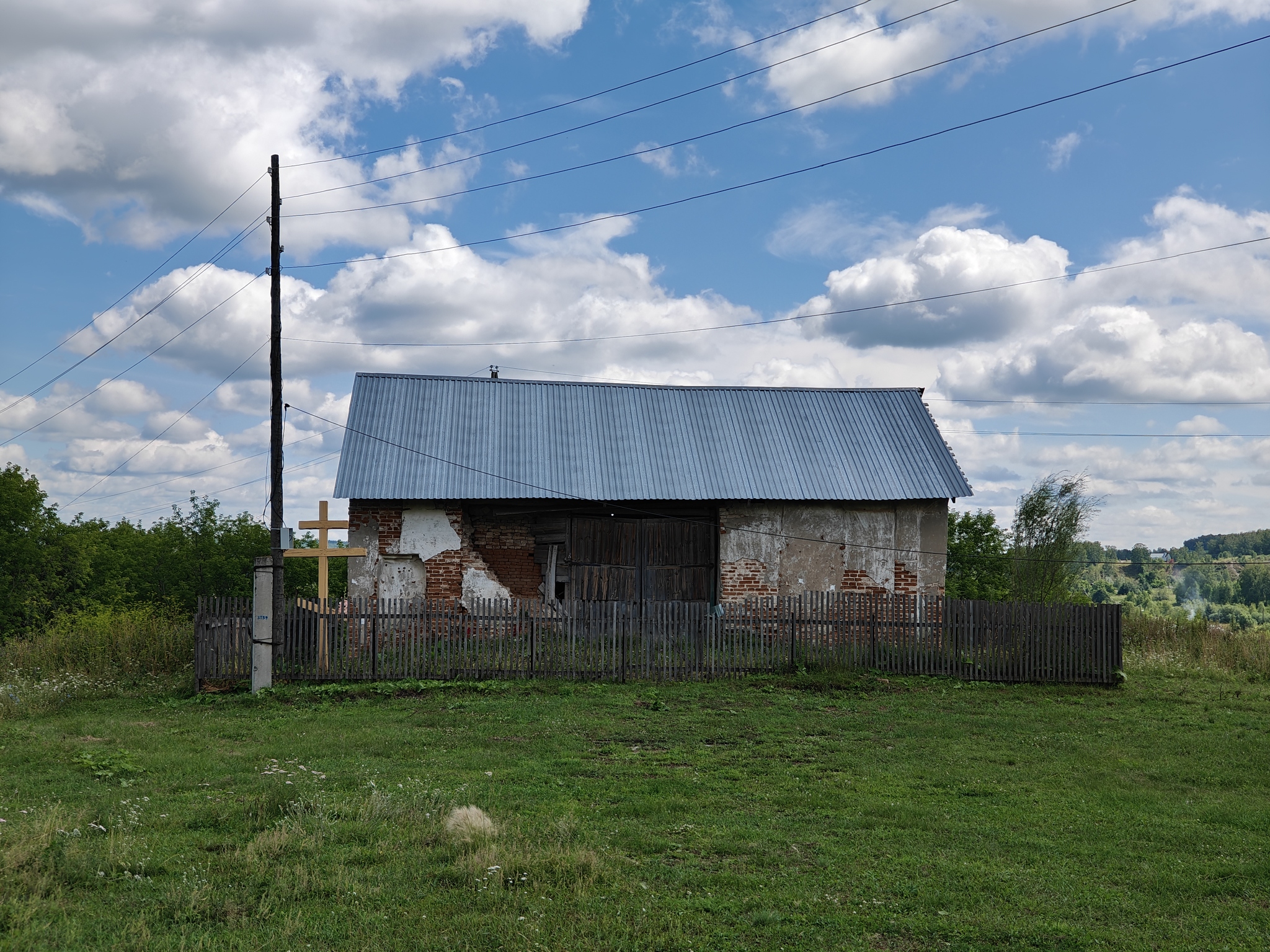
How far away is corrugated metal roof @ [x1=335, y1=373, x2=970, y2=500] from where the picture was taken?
19.4 metres

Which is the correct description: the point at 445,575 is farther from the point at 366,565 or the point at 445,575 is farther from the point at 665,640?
the point at 665,640

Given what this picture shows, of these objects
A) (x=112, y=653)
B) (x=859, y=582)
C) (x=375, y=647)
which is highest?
(x=859, y=582)

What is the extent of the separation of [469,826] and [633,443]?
571 inches

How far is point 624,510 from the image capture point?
1995cm

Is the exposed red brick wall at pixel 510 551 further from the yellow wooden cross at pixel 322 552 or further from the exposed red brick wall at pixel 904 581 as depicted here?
the exposed red brick wall at pixel 904 581

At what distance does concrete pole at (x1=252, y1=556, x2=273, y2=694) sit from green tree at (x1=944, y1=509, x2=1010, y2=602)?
831 inches

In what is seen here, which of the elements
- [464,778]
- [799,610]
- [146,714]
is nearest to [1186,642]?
[799,610]

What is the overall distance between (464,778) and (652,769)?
6.23 ft

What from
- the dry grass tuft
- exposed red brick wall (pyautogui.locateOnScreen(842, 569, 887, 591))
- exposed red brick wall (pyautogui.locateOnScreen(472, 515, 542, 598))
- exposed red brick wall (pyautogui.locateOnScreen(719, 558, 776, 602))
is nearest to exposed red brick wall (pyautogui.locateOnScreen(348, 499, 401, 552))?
exposed red brick wall (pyautogui.locateOnScreen(472, 515, 542, 598))

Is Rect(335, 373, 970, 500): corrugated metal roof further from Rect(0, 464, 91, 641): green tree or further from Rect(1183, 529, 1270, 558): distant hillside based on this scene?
Rect(1183, 529, 1270, 558): distant hillside

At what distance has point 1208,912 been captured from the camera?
591 cm

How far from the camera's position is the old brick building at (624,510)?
1895cm

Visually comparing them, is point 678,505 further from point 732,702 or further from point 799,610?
point 732,702

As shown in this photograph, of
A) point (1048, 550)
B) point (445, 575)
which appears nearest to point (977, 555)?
point (1048, 550)
